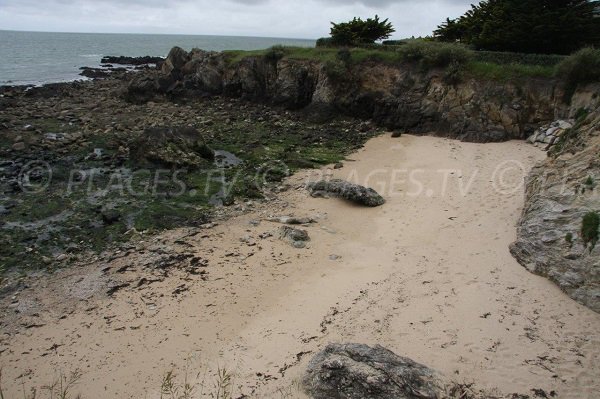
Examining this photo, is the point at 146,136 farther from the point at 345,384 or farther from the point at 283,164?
the point at 345,384

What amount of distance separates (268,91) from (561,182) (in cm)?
2638

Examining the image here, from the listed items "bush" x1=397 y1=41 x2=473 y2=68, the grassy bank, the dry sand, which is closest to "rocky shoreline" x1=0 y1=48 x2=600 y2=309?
the grassy bank

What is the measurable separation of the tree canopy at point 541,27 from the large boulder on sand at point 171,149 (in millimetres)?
21370

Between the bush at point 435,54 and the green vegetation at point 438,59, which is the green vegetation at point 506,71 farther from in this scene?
the bush at point 435,54

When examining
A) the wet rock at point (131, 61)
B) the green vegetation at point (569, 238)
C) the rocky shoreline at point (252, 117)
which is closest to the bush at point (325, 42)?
the rocky shoreline at point (252, 117)

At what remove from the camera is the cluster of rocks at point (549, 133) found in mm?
A: 22359

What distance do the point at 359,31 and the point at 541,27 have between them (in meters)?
14.7

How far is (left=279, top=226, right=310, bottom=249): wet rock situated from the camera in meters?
14.3

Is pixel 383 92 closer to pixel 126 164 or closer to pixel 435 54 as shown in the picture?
pixel 435 54

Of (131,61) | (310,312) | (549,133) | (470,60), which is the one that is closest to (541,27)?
(470,60)

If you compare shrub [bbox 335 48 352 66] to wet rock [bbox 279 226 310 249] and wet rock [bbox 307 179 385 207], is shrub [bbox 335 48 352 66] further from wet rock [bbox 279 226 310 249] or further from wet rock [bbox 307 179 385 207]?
wet rock [bbox 279 226 310 249]

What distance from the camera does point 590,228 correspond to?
34.5 ft

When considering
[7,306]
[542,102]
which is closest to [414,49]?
[542,102]

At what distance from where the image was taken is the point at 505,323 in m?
9.83
